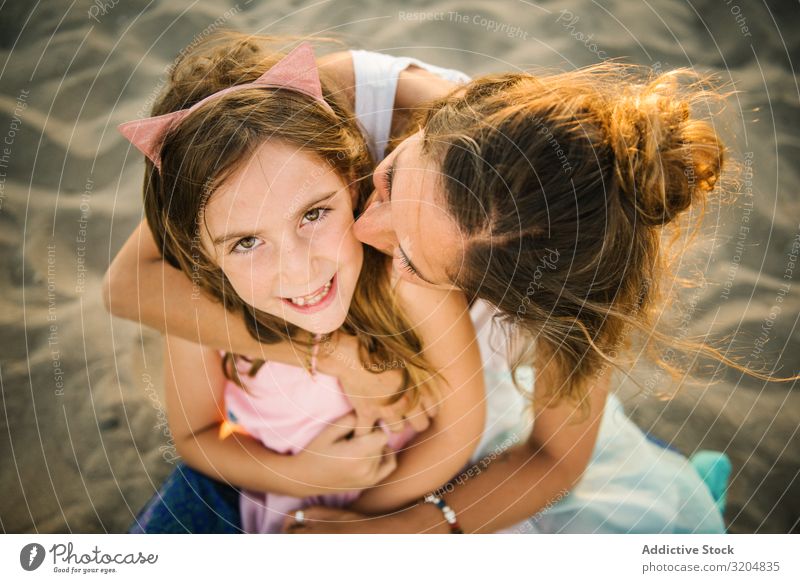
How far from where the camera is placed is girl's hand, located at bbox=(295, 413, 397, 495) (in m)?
0.65

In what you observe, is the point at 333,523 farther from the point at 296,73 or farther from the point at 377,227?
the point at 296,73

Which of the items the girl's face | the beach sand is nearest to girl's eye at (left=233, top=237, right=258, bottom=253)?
the girl's face

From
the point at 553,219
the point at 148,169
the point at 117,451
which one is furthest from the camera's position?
the point at 117,451

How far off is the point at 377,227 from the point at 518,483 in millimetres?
341

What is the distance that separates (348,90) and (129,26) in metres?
0.23

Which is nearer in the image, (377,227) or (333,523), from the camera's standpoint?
(377,227)

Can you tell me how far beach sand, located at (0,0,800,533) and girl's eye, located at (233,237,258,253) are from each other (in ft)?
0.77

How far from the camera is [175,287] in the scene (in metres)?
0.62

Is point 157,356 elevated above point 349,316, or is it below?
below

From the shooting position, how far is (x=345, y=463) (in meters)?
0.65

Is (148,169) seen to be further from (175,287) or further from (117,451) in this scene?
(117,451)

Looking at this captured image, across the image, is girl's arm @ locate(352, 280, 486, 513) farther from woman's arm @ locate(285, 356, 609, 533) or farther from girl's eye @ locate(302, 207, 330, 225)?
girl's eye @ locate(302, 207, 330, 225)

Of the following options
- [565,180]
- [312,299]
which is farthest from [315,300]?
[565,180]
